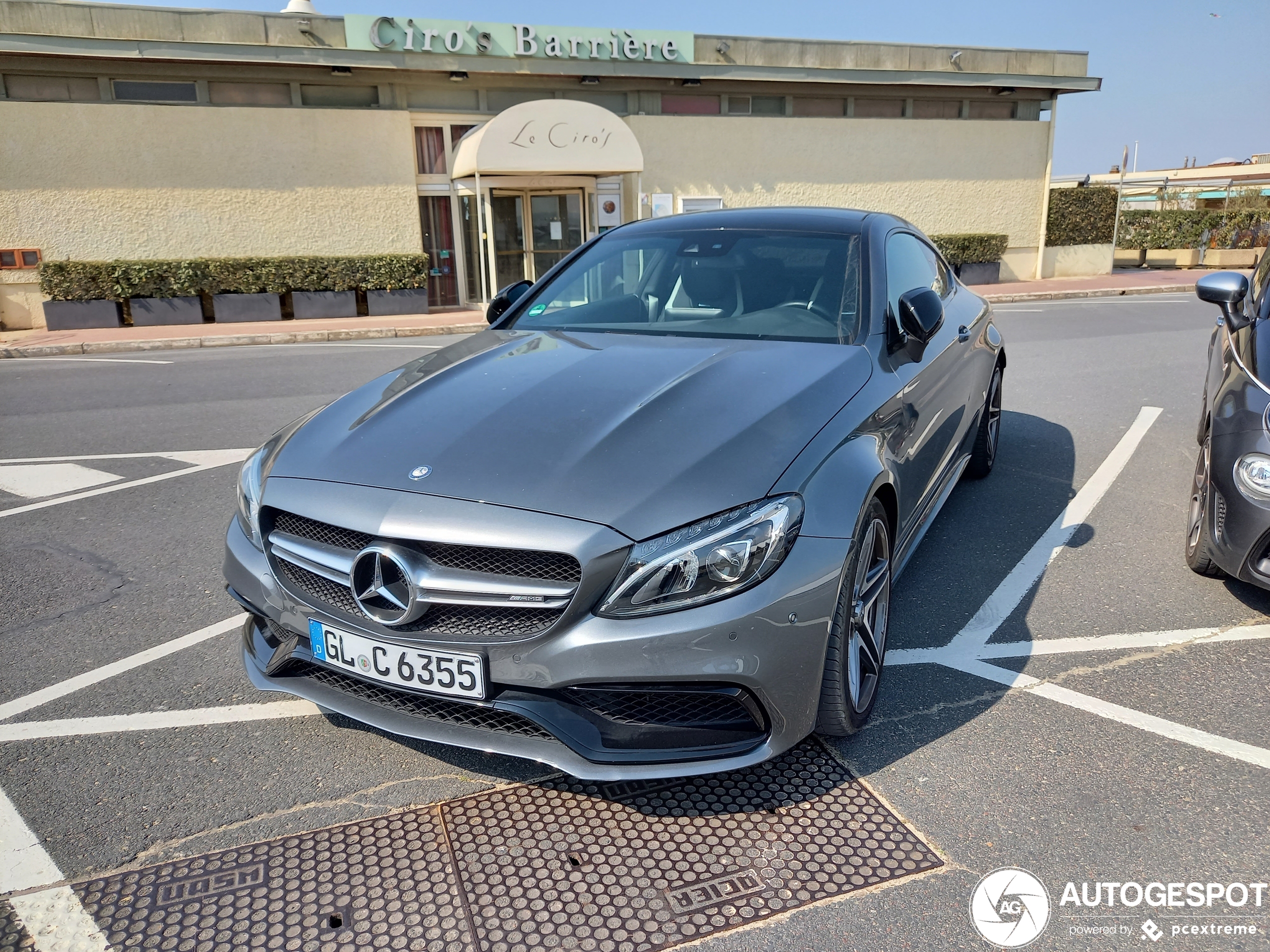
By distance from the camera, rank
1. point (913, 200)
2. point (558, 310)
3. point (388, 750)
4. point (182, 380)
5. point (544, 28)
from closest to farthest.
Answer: point (388, 750), point (558, 310), point (182, 380), point (544, 28), point (913, 200)

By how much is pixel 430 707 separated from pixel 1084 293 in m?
20.3

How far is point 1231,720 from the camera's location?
303 centimetres

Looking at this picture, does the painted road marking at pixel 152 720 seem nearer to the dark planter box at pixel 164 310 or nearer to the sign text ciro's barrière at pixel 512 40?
the dark planter box at pixel 164 310

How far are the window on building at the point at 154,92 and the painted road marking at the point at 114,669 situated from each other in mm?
16039

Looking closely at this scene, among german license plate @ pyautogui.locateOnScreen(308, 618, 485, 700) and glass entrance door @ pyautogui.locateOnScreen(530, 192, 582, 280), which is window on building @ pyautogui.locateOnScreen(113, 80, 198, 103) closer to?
glass entrance door @ pyautogui.locateOnScreen(530, 192, 582, 280)

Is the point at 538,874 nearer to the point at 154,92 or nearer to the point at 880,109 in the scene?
the point at 154,92

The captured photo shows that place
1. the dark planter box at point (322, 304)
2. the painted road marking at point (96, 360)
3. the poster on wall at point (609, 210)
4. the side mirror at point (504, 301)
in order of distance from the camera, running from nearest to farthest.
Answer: the side mirror at point (504, 301) < the painted road marking at point (96, 360) < the dark planter box at point (322, 304) < the poster on wall at point (609, 210)

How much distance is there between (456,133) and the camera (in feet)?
61.6

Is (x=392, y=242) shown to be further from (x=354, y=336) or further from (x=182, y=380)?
(x=182, y=380)

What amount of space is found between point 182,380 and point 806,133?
15049mm

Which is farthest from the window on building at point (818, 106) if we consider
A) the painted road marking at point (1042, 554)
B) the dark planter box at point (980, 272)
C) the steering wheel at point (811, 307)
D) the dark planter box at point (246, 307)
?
the steering wheel at point (811, 307)

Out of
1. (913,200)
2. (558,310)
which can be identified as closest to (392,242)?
(913,200)

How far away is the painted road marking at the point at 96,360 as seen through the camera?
39.9ft

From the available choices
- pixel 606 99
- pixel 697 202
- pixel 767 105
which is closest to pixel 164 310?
pixel 606 99
